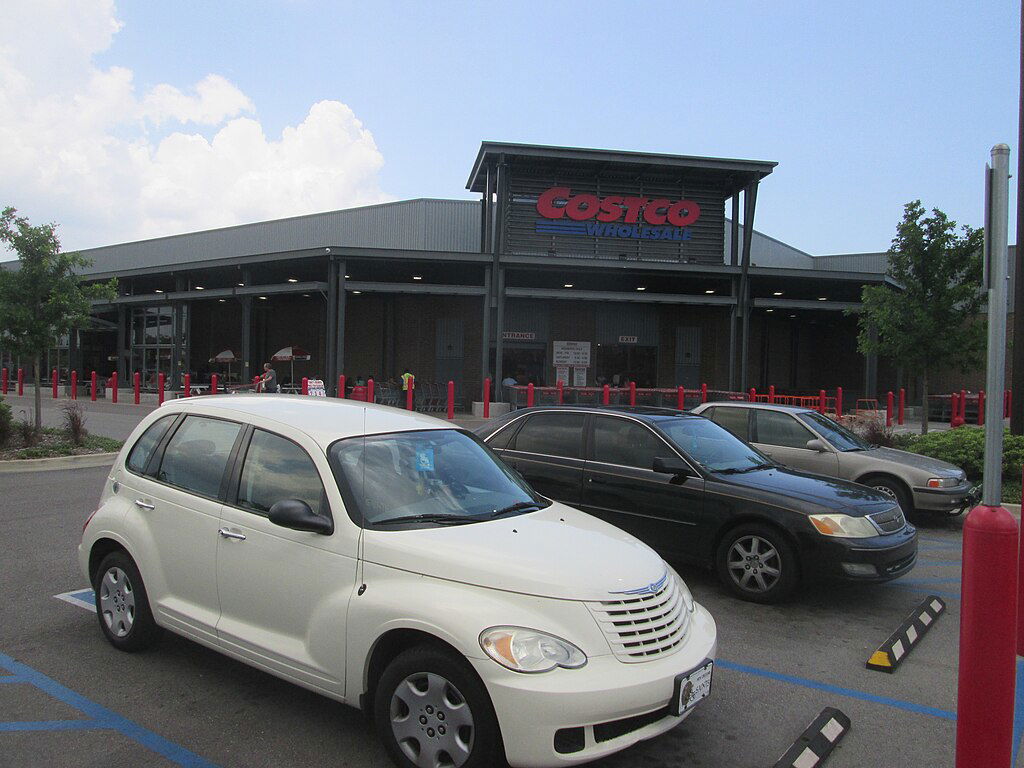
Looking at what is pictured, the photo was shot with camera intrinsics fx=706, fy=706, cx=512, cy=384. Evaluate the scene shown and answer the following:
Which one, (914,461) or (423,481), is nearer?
(423,481)

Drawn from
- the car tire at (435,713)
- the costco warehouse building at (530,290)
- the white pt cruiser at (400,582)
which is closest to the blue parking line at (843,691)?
the white pt cruiser at (400,582)

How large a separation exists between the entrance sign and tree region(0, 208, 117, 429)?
18887 mm

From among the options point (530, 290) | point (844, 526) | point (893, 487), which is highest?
point (530, 290)

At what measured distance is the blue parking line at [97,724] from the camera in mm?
3258

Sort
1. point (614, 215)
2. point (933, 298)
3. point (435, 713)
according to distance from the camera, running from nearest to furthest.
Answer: point (435, 713) → point (933, 298) → point (614, 215)

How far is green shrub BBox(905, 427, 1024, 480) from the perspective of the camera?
10.5m

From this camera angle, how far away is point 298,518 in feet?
10.8

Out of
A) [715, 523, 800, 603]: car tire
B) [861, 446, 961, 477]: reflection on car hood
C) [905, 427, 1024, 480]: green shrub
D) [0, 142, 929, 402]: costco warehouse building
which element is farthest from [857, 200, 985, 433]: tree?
[715, 523, 800, 603]: car tire

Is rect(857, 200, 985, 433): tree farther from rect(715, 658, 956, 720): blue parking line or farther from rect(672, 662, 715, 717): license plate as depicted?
rect(672, 662, 715, 717): license plate

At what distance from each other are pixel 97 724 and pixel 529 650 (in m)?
2.34

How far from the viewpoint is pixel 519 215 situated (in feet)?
87.2

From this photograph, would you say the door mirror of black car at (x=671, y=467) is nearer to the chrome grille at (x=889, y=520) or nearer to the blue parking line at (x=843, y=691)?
the chrome grille at (x=889, y=520)

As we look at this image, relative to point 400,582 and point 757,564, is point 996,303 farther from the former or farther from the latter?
point 757,564

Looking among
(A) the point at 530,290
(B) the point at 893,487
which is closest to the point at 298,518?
(B) the point at 893,487
